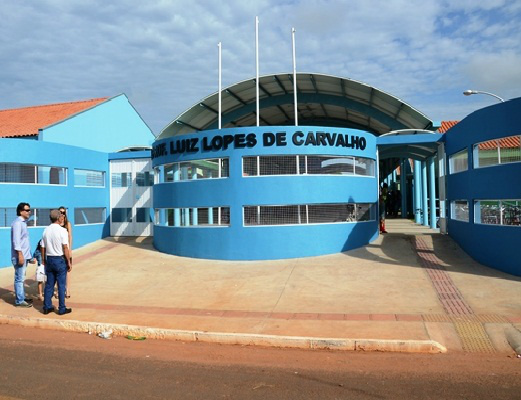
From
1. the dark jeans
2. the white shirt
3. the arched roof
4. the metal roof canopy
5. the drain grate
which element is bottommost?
the drain grate

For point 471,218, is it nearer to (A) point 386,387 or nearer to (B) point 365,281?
(B) point 365,281

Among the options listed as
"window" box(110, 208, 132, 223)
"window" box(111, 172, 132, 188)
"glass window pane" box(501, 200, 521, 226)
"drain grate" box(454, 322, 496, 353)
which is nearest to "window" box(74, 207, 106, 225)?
"window" box(110, 208, 132, 223)

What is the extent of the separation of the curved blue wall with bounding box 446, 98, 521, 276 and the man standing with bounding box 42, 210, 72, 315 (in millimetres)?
9811

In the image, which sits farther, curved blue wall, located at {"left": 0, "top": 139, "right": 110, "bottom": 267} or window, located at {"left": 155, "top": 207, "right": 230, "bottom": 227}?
curved blue wall, located at {"left": 0, "top": 139, "right": 110, "bottom": 267}

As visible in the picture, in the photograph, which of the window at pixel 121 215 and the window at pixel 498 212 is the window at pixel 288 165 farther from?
the window at pixel 121 215

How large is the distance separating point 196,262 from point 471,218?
8.21 meters

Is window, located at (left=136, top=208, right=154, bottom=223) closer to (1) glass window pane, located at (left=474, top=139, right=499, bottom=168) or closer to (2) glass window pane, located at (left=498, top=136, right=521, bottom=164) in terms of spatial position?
(1) glass window pane, located at (left=474, top=139, right=499, bottom=168)

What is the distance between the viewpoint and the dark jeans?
8089 millimetres

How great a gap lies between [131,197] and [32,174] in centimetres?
452

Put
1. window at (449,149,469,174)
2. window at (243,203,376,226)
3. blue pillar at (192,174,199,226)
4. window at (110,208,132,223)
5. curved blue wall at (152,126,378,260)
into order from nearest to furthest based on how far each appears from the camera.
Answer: window at (449,149,469,174), curved blue wall at (152,126,378,260), window at (243,203,376,226), blue pillar at (192,174,199,226), window at (110,208,132,223)

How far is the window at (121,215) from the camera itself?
20.8 m

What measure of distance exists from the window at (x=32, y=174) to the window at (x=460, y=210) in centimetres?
1460

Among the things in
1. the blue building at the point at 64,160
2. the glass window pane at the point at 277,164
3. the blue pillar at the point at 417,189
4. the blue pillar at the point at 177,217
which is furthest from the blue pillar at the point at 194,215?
the blue pillar at the point at 417,189

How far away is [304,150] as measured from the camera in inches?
579
